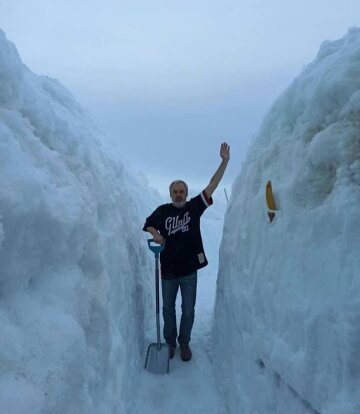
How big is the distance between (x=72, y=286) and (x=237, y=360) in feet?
6.16

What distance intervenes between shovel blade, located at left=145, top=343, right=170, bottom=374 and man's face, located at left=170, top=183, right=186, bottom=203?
1607 millimetres

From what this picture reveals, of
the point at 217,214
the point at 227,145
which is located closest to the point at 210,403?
the point at 227,145

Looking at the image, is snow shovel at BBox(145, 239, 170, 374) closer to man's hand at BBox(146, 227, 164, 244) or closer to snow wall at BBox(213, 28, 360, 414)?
man's hand at BBox(146, 227, 164, 244)

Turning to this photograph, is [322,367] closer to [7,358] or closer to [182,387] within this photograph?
[7,358]

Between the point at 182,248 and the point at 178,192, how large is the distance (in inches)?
24.8

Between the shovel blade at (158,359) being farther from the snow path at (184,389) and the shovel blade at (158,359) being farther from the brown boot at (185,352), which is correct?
the brown boot at (185,352)

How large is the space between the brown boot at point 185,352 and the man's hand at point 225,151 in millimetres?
2151

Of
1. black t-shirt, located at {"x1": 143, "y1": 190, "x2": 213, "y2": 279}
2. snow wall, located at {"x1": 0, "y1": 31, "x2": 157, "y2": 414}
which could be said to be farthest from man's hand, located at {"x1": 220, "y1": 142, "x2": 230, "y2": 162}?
snow wall, located at {"x1": 0, "y1": 31, "x2": 157, "y2": 414}

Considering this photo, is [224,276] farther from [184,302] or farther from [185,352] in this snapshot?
[185,352]

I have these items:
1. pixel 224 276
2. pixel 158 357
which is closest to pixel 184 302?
pixel 224 276

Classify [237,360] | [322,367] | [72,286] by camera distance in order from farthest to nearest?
[237,360] < [72,286] < [322,367]

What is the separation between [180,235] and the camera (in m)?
4.74

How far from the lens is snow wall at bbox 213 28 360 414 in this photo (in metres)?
2.36

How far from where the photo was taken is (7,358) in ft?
6.96
